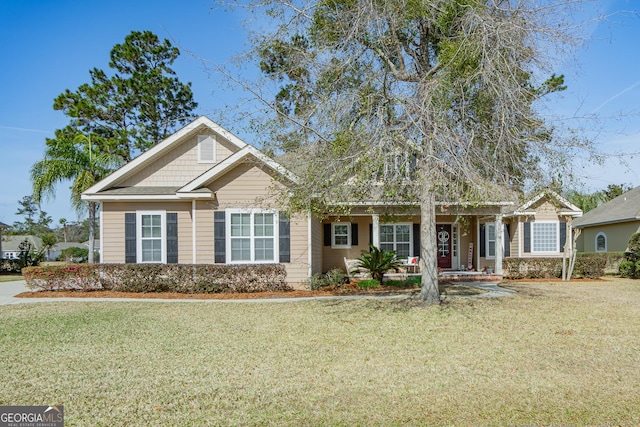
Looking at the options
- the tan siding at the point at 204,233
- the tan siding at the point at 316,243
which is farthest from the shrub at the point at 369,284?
the tan siding at the point at 204,233

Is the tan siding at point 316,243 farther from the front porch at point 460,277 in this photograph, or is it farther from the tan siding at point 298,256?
the front porch at point 460,277

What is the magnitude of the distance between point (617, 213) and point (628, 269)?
7.21 metres

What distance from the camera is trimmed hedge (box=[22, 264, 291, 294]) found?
1475 cm

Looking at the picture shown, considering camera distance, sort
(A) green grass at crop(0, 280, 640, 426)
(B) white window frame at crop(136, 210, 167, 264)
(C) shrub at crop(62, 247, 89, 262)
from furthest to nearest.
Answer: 1. (C) shrub at crop(62, 247, 89, 262)
2. (B) white window frame at crop(136, 210, 167, 264)
3. (A) green grass at crop(0, 280, 640, 426)

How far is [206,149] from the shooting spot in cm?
1728

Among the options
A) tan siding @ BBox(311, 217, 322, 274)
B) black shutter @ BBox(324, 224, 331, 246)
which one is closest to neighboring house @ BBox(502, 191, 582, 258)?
black shutter @ BBox(324, 224, 331, 246)

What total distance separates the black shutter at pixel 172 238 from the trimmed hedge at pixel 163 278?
100 centimetres

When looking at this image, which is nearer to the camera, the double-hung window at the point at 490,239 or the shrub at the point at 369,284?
the shrub at the point at 369,284

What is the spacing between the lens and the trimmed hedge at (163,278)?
14750 millimetres

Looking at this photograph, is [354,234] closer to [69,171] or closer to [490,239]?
[490,239]

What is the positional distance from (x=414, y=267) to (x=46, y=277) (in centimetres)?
1323

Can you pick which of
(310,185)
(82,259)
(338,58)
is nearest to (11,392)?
(310,185)

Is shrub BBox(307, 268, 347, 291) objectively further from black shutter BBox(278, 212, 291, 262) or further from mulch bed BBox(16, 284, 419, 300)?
black shutter BBox(278, 212, 291, 262)

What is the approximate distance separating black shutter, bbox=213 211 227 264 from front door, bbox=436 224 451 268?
987 centimetres
